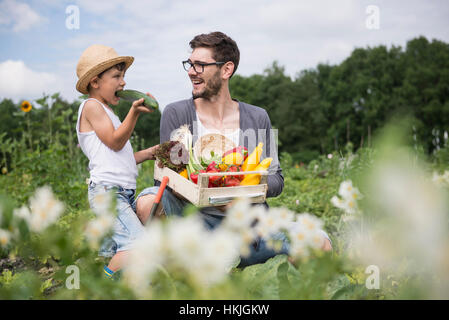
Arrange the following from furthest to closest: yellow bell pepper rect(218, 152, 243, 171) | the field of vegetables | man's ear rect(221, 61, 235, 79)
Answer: man's ear rect(221, 61, 235, 79) < yellow bell pepper rect(218, 152, 243, 171) < the field of vegetables

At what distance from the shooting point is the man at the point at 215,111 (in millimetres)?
2244

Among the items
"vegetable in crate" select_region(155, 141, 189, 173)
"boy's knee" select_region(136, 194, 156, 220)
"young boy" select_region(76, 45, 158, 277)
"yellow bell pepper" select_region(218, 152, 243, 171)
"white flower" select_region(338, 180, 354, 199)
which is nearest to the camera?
"white flower" select_region(338, 180, 354, 199)

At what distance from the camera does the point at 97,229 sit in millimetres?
736

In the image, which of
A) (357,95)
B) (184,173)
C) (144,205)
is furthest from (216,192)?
(357,95)

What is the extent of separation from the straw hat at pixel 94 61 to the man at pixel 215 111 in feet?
1.37

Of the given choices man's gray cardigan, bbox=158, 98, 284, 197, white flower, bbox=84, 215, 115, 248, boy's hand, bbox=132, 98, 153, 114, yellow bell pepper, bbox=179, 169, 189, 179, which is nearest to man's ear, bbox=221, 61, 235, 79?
man's gray cardigan, bbox=158, 98, 284, 197

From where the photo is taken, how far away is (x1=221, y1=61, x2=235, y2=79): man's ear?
2.38m

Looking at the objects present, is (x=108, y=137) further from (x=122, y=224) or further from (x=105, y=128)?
(x=122, y=224)

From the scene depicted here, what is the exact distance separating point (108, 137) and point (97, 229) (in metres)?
1.41

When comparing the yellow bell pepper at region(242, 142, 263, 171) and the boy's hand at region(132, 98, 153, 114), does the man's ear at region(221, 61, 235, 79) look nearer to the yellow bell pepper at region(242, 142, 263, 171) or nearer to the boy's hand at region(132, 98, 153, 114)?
the boy's hand at region(132, 98, 153, 114)

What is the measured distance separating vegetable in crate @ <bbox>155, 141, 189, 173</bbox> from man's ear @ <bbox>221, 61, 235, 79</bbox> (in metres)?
0.77

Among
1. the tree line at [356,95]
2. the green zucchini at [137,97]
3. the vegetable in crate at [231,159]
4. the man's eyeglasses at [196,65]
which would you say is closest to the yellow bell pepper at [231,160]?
the vegetable in crate at [231,159]

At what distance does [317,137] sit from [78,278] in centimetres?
2960
